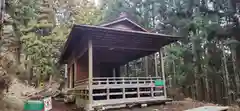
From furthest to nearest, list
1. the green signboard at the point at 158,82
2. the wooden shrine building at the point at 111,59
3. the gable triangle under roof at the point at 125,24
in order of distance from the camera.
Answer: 1. the gable triangle under roof at the point at 125,24
2. the green signboard at the point at 158,82
3. the wooden shrine building at the point at 111,59

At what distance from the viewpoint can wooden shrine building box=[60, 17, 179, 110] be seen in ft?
26.0

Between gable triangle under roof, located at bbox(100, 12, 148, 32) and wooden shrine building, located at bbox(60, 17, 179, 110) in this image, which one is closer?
wooden shrine building, located at bbox(60, 17, 179, 110)

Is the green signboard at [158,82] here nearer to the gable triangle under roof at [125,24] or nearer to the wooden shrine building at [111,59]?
the wooden shrine building at [111,59]

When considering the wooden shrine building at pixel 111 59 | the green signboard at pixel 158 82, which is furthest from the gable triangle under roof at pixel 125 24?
the green signboard at pixel 158 82

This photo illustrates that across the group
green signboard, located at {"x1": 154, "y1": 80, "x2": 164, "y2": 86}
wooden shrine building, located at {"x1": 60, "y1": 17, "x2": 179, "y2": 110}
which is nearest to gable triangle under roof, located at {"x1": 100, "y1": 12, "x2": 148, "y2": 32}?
wooden shrine building, located at {"x1": 60, "y1": 17, "x2": 179, "y2": 110}

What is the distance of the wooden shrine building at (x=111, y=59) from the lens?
26.0 feet

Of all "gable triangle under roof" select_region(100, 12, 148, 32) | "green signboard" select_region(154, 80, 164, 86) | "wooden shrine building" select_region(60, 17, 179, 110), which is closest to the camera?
"wooden shrine building" select_region(60, 17, 179, 110)

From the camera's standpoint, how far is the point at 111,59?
12.9m

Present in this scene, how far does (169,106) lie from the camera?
877 cm

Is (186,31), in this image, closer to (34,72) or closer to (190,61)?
(190,61)

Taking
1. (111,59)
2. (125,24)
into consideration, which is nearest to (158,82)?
(125,24)

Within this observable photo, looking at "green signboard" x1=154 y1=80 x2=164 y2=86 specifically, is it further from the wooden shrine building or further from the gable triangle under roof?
the gable triangle under roof

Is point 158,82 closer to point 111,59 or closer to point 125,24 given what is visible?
point 125,24

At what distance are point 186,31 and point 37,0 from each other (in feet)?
52.7
